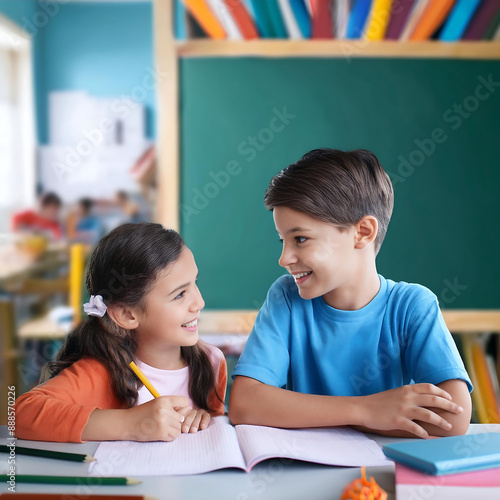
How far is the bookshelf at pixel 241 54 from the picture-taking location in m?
2.15

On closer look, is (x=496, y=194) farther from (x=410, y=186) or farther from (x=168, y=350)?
(x=168, y=350)

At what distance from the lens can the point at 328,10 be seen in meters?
2.18

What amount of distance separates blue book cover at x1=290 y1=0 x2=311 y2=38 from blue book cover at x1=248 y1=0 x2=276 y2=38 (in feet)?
0.32

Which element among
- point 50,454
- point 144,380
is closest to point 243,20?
point 144,380

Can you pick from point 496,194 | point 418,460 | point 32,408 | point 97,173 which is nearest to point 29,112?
point 97,173

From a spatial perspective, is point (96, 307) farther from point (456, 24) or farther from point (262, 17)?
point (456, 24)

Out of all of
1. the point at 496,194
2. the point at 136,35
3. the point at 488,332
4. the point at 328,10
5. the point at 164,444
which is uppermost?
the point at 136,35

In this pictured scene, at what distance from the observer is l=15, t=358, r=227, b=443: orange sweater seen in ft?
2.73

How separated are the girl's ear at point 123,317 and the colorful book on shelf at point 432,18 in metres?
1.67

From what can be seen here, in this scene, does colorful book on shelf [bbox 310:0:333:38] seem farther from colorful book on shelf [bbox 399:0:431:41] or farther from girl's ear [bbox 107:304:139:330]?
girl's ear [bbox 107:304:139:330]

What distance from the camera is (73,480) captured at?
66 cm

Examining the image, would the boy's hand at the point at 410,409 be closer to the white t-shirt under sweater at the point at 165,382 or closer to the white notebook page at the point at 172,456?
the white notebook page at the point at 172,456

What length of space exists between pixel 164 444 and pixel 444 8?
198 centimetres

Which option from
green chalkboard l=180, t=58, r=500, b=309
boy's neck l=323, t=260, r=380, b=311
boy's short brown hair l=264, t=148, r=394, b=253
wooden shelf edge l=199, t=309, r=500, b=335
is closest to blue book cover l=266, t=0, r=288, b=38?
green chalkboard l=180, t=58, r=500, b=309
